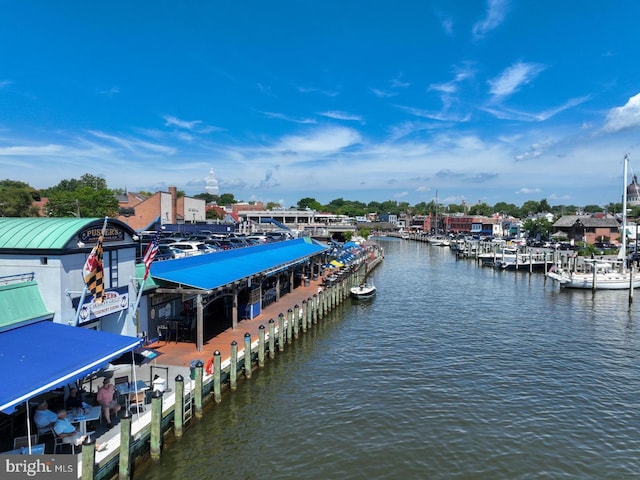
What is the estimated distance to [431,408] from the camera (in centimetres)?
2158

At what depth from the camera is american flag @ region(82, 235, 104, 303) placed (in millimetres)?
16247

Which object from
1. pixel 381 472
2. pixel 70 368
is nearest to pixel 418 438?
pixel 381 472

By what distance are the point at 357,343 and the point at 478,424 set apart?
13.0m

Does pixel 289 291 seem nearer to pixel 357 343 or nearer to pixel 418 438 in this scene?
pixel 357 343

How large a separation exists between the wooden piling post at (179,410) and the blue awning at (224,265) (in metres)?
7.77

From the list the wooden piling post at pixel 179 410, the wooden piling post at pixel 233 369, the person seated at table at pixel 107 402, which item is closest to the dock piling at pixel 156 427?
the wooden piling post at pixel 179 410

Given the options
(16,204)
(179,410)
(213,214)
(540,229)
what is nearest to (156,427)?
(179,410)

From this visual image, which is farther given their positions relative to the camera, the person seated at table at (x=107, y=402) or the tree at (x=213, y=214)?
the tree at (x=213, y=214)

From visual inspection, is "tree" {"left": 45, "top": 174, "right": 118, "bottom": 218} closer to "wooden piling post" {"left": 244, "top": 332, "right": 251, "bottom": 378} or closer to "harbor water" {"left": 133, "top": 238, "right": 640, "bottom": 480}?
"harbor water" {"left": 133, "top": 238, "right": 640, "bottom": 480}

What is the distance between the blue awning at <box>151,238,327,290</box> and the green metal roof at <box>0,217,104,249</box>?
6095mm

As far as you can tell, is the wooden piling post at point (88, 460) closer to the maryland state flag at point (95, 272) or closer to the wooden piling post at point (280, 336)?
the maryland state flag at point (95, 272)

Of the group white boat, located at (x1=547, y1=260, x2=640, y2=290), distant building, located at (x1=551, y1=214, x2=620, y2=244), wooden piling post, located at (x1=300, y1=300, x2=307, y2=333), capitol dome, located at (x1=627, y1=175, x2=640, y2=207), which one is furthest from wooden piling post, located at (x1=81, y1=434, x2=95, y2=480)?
capitol dome, located at (x1=627, y1=175, x2=640, y2=207)

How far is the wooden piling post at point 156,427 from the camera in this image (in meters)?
15.4

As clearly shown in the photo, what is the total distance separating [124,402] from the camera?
55.5 feet
